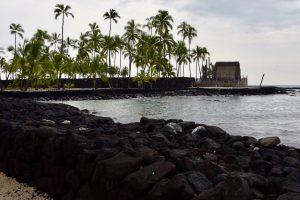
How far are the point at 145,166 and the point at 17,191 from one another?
11.0 feet

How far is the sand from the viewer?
7.43m

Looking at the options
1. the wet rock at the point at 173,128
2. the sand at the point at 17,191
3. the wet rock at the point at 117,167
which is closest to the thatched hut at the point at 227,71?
the wet rock at the point at 173,128

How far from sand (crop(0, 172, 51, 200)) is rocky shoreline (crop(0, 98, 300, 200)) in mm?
147

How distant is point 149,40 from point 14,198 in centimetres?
7141

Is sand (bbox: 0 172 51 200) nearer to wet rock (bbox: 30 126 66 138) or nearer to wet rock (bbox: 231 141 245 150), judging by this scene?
wet rock (bbox: 30 126 66 138)

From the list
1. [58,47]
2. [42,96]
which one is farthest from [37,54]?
[58,47]

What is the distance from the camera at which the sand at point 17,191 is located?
7.43 meters

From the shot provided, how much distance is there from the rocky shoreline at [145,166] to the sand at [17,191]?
15 centimetres

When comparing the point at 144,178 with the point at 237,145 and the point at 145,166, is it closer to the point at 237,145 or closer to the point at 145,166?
the point at 145,166

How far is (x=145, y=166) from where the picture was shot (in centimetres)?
583

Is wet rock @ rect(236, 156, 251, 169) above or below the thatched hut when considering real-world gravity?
below

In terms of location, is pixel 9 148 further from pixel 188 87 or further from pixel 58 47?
pixel 58 47

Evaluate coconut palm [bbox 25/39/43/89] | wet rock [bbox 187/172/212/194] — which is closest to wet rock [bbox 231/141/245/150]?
wet rock [bbox 187/172/212/194]

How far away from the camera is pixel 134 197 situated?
17.6ft
